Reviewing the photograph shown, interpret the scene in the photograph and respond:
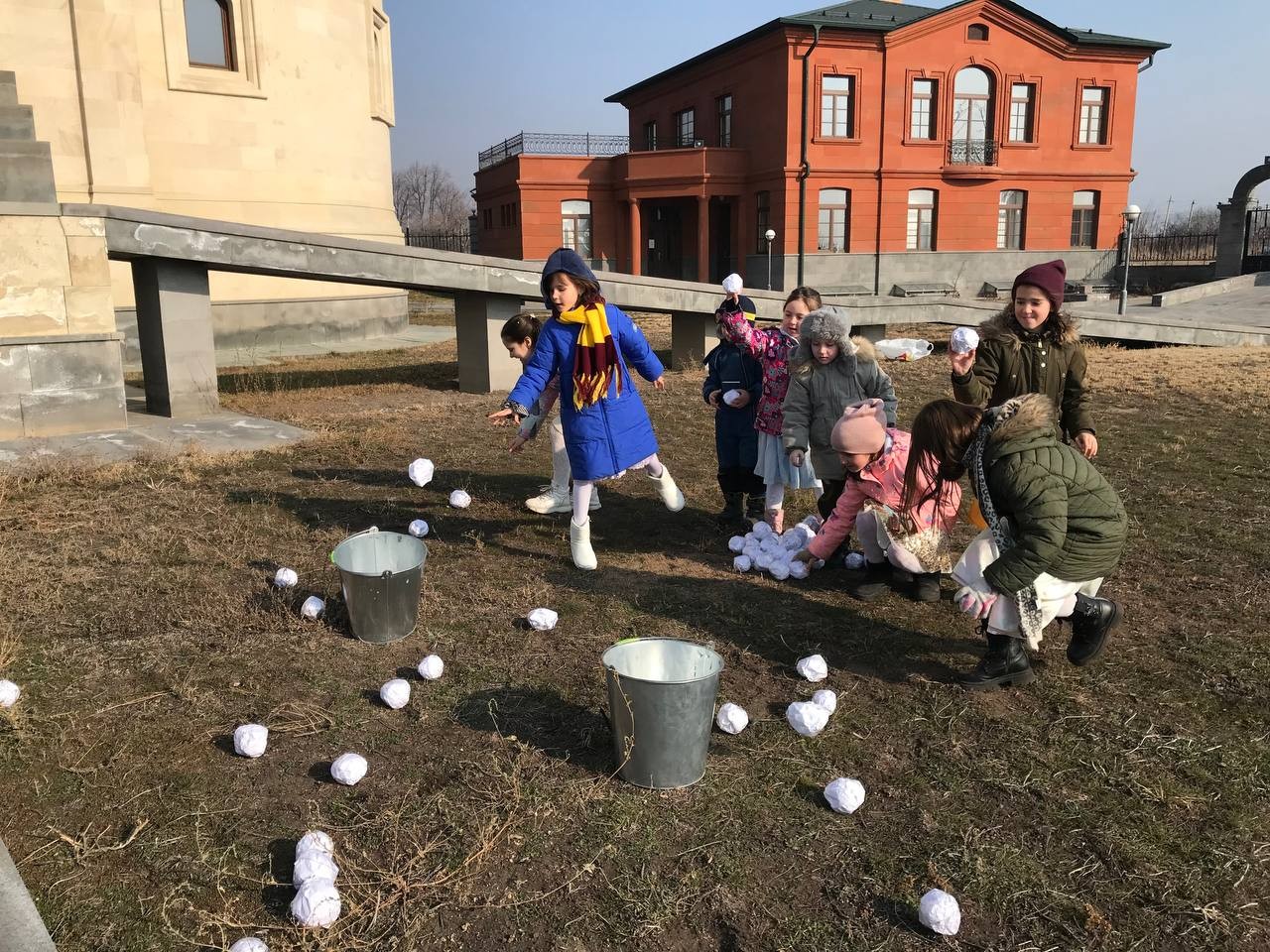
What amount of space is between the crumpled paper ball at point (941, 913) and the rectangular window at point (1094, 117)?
124ft

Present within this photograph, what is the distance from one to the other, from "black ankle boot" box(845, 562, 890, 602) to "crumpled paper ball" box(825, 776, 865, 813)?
1879mm

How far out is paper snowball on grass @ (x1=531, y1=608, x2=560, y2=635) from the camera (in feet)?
14.4

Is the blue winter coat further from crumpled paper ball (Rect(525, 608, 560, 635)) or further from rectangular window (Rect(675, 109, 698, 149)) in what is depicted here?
rectangular window (Rect(675, 109, 698, 149))

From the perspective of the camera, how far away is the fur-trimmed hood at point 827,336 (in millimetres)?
4977

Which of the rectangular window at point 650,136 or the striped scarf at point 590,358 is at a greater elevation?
the rectangular window at point 650,136

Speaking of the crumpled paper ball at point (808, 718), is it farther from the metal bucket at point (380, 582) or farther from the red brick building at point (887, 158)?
the red brick building at point (887, 158)

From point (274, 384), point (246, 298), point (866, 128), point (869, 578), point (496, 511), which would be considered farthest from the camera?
point (866, 128)

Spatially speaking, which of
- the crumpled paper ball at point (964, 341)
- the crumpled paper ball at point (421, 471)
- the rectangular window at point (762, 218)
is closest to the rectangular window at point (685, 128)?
the rectangular window at point (762, 218)

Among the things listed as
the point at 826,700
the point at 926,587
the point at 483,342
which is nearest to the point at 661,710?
the point at 826,700

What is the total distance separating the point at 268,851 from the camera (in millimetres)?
2777

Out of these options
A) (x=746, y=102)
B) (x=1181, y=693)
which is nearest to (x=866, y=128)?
(x=746, y=102)

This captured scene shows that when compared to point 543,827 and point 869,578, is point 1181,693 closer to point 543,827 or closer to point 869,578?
point 869,578

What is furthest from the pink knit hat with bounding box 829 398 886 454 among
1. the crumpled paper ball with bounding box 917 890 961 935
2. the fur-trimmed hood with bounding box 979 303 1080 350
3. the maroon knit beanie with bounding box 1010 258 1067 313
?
the crumpled paper ball with bounding box 917 890 961 935

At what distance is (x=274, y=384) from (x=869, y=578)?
9.75 m
